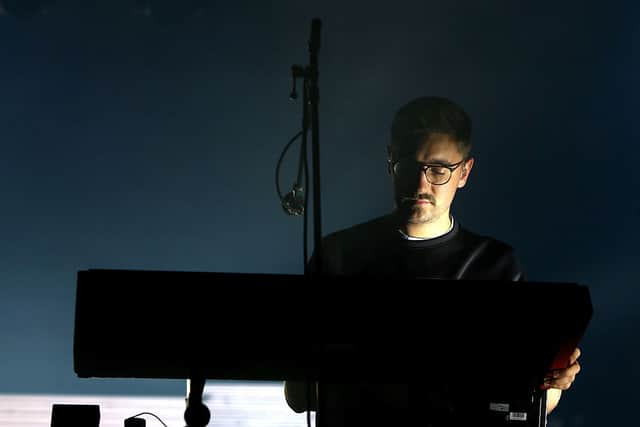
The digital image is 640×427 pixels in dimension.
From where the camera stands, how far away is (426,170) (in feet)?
8.09

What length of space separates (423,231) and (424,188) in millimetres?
156

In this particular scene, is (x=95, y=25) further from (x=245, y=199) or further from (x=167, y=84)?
(x=245, y=199)

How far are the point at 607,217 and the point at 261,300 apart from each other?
2169mm

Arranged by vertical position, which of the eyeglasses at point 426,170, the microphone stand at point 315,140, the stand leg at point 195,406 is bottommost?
the stand leg at point 195,406

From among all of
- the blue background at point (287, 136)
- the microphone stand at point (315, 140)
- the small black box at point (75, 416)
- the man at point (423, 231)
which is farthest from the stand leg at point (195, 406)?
the blue background at point (287, 136)

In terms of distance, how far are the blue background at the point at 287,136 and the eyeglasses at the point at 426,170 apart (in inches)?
3.5

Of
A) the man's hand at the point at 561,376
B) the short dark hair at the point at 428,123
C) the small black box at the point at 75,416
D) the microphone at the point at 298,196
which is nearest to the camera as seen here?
the man's hand at the point at 561,376

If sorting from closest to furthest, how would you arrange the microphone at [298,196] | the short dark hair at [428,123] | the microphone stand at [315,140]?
1. the microphone stand at [315,140]
2. the microphone at [298,196]
3. the short dark hair at [428,123]

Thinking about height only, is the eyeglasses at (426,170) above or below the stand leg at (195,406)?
above

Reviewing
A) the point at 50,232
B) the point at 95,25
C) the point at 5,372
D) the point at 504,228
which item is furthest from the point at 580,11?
the point at 5,372

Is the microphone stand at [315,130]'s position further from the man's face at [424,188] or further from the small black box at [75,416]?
the man's face at [424,188]

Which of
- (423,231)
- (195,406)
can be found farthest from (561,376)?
(423,231)

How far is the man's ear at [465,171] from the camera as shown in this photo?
2586 mm

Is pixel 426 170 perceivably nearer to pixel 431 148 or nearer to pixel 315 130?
pixel 431 148
